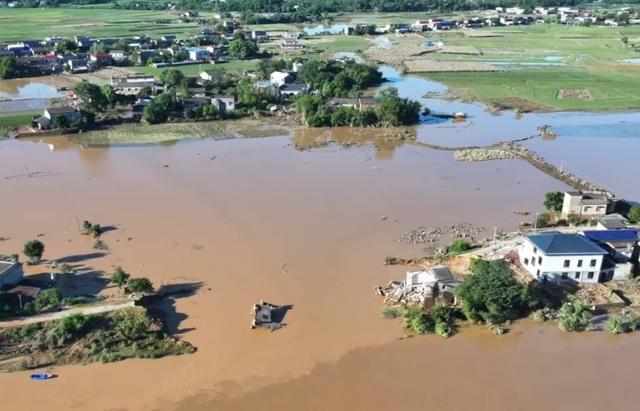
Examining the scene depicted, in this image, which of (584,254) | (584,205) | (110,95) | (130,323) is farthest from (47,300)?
(110,95)

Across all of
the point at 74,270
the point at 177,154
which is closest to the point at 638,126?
the point at 177,154

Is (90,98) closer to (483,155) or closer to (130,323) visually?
(483,155)

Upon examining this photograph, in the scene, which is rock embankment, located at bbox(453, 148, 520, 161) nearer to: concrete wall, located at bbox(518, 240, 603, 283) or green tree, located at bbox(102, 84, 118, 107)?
concrete wall, located at bbox(518, 240, 603, 283)

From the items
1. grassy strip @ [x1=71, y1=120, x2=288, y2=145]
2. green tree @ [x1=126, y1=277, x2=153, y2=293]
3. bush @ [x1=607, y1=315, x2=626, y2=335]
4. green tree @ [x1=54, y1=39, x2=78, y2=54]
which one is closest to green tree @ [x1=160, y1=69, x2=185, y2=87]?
grassy strip @ [x1=71, y1=120, x2=288, y2=145]

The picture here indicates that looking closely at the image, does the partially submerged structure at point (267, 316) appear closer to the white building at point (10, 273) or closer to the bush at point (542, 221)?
the white building at point (10, 273)

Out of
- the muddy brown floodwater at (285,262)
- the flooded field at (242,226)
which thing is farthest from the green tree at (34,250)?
the flooded field at (242,226)

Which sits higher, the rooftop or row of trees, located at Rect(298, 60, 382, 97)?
row of trees, located at Rect(298, 60, 382, 97)
